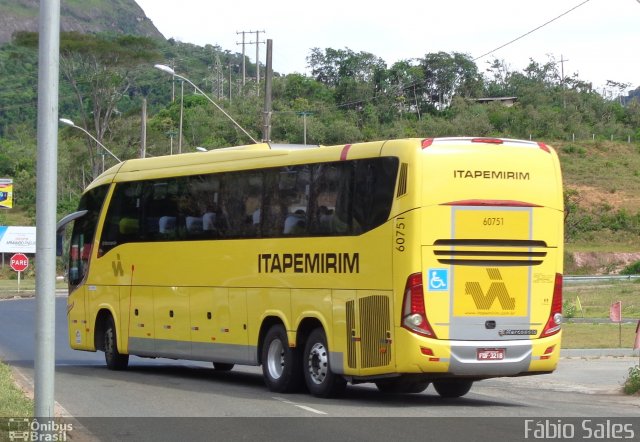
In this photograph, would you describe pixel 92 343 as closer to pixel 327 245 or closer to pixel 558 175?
pixel 327 245

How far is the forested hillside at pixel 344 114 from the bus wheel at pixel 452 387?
52.6 meters

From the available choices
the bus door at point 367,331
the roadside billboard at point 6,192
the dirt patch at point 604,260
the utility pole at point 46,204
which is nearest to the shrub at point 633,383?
the bus door at point 367,331

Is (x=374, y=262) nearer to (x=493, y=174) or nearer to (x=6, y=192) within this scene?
(x=493, y=174)

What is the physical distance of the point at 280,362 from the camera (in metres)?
17.0

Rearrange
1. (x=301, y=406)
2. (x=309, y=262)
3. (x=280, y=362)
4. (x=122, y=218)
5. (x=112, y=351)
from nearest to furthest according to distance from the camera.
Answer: (x=301, y=406) < (x=309, y=262) < (x=280, y=362) < (x=122, y=218) < (x=112, y=351)

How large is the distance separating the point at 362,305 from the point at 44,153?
300 inches

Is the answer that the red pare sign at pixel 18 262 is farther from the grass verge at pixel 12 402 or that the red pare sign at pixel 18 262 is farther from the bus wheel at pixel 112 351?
the grass verge at pixel 12 402

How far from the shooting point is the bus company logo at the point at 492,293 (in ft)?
48.8

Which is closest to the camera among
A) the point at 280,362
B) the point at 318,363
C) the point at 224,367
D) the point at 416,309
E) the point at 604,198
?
the point at 416,309

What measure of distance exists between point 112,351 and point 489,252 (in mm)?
9392

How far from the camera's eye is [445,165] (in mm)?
14859

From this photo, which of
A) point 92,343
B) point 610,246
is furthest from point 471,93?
point 92,343

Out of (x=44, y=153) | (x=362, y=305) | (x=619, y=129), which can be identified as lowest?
(x=362, y=305)

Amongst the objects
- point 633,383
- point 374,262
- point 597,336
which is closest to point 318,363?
point 374,262
